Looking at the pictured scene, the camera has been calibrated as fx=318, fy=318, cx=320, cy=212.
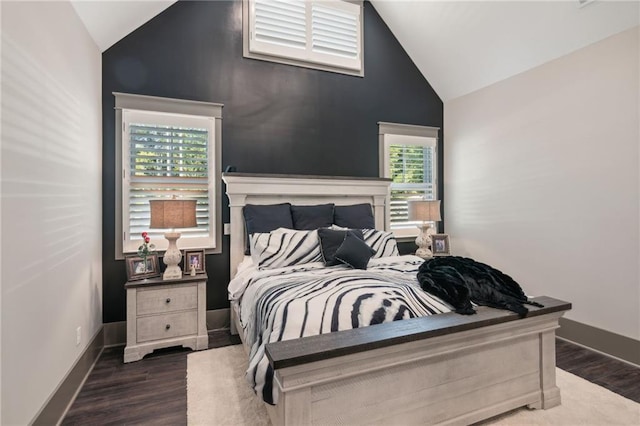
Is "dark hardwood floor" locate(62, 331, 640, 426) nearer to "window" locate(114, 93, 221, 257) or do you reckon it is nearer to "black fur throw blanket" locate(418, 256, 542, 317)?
"window" locate(114, 93, 221, 257)

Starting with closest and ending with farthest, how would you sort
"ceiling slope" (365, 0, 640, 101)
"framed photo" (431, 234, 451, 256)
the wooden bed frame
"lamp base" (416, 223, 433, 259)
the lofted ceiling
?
the wooden bed frame, the lofted ceiling, "ceiling slope" (365, 0, 640, 101), "lamp base" (416, 223, 433, 259), "framed photo" (431, 234, 451, 256)

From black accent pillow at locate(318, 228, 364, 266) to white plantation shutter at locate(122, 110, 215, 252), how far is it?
1251 millimetres

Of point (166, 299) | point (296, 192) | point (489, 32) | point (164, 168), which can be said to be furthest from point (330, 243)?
point (489, 32)

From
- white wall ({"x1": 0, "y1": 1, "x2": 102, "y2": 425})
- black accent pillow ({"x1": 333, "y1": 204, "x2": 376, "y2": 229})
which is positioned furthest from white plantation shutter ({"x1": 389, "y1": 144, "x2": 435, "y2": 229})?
white wall ({"x1": 0, "y1": 1, "x2": 102, "y2": 425})

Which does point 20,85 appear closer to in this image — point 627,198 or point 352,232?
point 352,232

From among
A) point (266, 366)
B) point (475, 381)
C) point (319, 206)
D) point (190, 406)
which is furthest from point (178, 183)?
point (475, 381)

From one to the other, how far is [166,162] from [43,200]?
4.78ft

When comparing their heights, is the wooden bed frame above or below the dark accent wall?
below

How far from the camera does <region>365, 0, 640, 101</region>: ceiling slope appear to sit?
2.74 metres

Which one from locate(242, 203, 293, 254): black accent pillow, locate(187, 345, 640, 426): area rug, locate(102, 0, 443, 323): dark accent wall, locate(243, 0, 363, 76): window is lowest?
locate(187, 345, 640, 426): area rug

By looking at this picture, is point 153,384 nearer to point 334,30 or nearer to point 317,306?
point 317,306

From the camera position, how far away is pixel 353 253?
8.82 feet

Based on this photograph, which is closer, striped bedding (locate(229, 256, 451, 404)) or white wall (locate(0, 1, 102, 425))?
white wall (locate(0, 1, 102, 425))

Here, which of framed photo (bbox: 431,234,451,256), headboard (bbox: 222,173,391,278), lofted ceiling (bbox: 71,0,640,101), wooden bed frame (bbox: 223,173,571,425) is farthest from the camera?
framed photo (bbox: 431,234,451,256)
